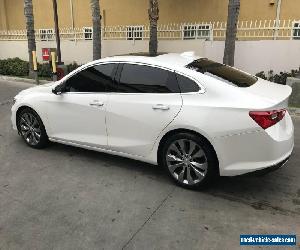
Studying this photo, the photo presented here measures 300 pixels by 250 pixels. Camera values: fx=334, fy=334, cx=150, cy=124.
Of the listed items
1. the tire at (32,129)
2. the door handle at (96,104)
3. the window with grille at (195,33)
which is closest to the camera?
the door handle at (96,104)

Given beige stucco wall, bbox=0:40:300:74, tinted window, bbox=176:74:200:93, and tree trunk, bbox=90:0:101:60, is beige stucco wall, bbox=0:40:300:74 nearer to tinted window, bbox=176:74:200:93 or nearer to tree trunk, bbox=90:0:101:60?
tree trunk, bbox=90:0:101:60

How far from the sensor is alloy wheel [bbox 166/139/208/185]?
160 inches

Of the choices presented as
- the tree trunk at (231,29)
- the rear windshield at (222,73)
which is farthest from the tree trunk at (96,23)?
the rear windshield at (222,73)

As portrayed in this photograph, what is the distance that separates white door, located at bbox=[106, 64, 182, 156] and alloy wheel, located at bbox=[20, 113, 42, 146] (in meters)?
1.52

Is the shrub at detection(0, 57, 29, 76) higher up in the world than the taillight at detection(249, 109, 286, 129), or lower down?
lower down

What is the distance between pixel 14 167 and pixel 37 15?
56.4 ft

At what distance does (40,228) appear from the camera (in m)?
3.52

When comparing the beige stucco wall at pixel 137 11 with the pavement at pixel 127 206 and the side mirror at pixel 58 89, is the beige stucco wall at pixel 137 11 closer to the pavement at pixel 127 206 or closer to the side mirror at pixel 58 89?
the pavement at pixel 127 206

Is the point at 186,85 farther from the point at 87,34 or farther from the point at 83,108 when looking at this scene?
the point at 87,34

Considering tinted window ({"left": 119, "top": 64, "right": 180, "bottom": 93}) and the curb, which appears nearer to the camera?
tinted window ({"left": 119, "top": 64, "right": 180, "bottom": 93})

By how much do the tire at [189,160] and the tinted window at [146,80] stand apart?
2.12 feet

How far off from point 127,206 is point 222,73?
2.11m

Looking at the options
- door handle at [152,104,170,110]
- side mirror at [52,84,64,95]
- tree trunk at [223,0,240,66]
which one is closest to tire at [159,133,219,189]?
door handle at [152,104,170,110]

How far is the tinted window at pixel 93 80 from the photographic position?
4742mm
